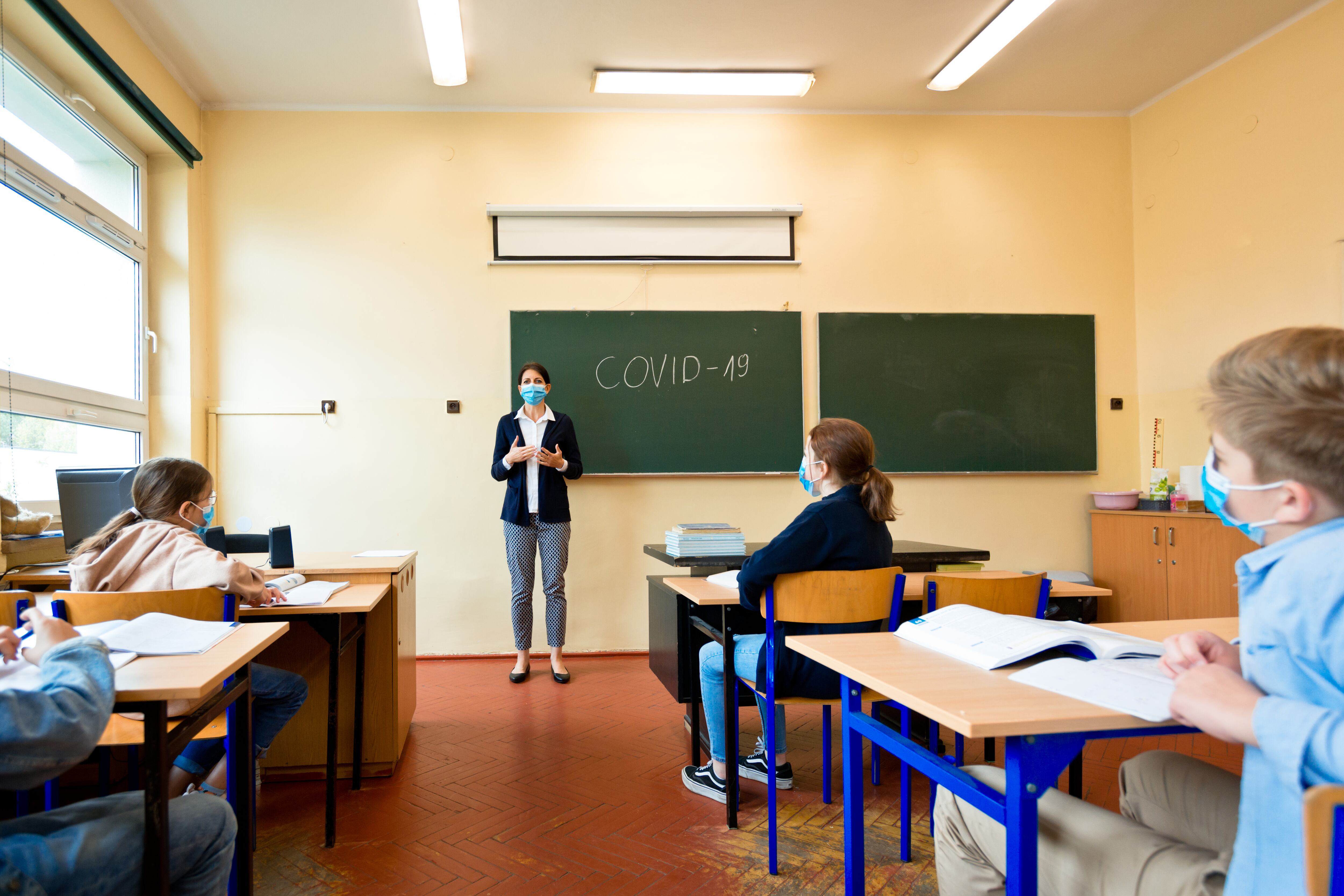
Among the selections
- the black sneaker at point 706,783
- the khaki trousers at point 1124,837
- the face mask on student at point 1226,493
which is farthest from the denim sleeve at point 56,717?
the black sneaker at point 706,783

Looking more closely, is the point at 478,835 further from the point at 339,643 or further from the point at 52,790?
the point at 52,790

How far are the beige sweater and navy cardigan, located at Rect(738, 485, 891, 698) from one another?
53.3 inches

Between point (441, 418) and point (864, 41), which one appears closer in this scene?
point (864, 41)

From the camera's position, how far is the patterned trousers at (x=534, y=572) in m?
4.24

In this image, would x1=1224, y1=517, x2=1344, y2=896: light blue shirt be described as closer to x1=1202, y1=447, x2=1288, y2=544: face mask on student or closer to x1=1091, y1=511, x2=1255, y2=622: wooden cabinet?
x1=1202, y1=447, x2=1288, y2=544: face mask on student

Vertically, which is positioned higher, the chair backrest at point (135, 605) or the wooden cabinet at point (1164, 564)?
the chair backrest at point (135, 605)

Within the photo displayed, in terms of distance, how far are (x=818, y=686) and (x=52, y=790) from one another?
1.99 meters

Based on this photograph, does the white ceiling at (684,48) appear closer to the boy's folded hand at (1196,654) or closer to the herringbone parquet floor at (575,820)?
the herringbone parquet floor at (575,820)

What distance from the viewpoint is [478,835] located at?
7.53 ft

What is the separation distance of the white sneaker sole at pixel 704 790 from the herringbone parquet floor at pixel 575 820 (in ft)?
0.12

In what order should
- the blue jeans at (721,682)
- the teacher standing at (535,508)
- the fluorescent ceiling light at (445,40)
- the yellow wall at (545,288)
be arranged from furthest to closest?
the yellow wall at (545,288)
the teacher standing at (535,508)
the fluorescent ceiling light at (445,40)
the blue jeans at (721,682)

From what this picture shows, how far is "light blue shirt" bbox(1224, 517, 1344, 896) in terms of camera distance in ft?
2.63

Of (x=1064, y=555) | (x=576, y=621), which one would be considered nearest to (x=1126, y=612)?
(x=1064, y=555)

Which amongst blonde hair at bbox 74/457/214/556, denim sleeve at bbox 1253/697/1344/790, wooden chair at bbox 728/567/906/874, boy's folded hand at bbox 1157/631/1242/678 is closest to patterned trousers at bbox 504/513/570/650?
blonde hair at bbox 74/457/214/556
